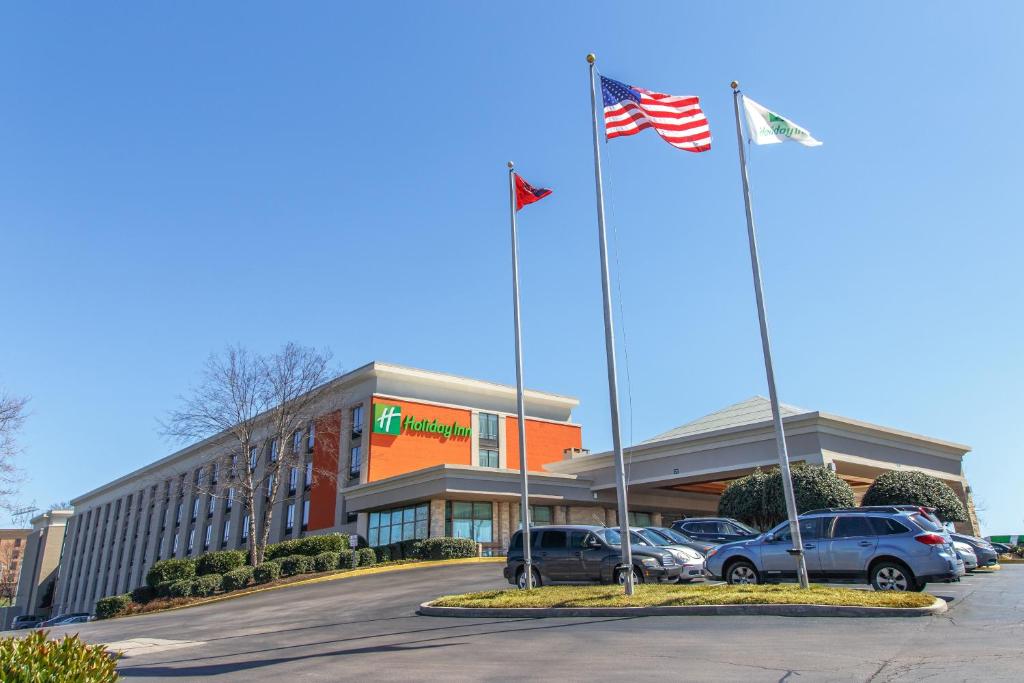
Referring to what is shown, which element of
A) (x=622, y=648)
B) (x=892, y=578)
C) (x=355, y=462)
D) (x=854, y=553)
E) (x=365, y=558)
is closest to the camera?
(x=622, y=648)

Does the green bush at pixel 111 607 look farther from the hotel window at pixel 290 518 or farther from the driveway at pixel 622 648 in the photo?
the driveway at pixel 622 648

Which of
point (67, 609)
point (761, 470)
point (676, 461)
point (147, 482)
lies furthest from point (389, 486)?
point (67, 609)

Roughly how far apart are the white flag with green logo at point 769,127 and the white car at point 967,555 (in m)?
12.3

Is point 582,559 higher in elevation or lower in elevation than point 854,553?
higher

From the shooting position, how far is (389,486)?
4544 cm

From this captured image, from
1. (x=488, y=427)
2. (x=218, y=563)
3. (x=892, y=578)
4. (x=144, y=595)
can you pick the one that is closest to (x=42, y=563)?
(x=488, y=427)

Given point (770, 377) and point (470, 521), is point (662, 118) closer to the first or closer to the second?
point (770, 377)

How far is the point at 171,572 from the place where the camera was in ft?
129

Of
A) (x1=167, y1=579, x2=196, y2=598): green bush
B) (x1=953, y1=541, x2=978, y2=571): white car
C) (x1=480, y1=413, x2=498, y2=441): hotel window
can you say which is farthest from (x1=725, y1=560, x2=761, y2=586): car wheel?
(x1=480, y1=413, x2=498, y2=441): hotel window

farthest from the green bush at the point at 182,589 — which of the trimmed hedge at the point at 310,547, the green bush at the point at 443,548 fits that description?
the green bush at the point at 443,548

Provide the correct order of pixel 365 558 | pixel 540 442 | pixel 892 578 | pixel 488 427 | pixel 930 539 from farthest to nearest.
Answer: pixel 540 442, pixel 488 427, pixel 365 558, pixel 892 578, pixel 930 539

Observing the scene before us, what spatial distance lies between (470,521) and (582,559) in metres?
24.4

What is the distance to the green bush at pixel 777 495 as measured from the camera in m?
30.2

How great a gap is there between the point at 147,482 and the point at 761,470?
65.5 meters
